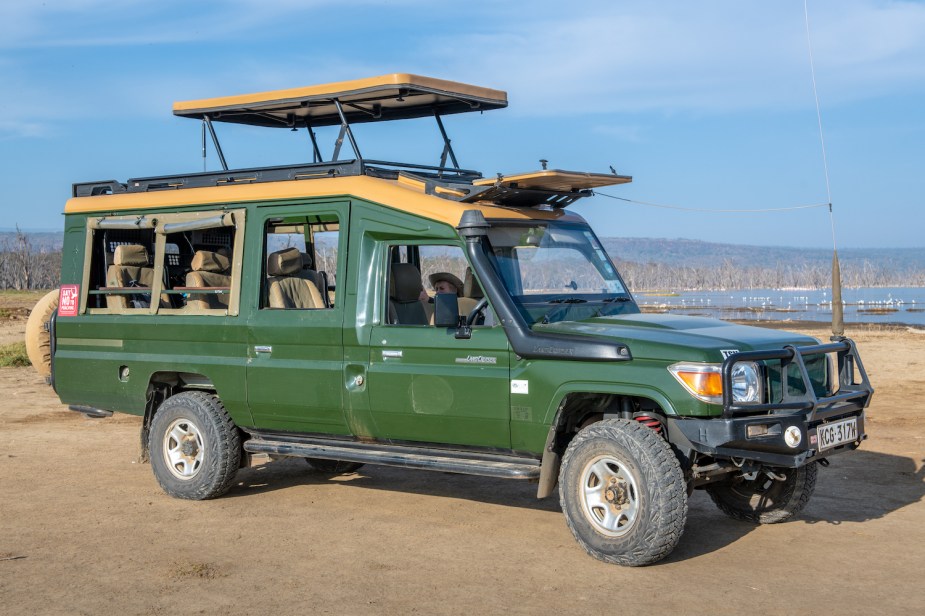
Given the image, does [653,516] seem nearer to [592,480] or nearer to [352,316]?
[592,480]

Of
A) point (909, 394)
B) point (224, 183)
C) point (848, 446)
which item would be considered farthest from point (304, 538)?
point (909, 394)


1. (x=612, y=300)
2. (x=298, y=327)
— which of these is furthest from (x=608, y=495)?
(x=298, y=327)

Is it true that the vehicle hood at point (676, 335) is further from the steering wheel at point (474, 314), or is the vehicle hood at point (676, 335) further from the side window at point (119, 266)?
the side window at point (119, 266)

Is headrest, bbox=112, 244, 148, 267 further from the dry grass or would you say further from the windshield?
the dry grass

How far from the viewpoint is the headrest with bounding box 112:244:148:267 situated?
9.27 metres

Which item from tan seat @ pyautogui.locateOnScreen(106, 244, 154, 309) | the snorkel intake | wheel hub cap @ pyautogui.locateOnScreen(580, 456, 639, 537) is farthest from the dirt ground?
tan seat @ pyautogui.locateOnScreen(106, 244, 154, 309)

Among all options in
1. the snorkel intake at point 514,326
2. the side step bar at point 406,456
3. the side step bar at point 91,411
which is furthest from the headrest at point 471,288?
the side step bar at point 91,411

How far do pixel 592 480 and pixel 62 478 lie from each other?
216 inches

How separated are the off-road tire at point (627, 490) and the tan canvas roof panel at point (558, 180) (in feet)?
6.05

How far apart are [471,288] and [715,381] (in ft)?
6.61

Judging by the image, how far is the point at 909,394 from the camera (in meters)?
15.5

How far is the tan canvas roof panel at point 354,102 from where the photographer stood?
8375 mm

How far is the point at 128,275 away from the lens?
9328 mm

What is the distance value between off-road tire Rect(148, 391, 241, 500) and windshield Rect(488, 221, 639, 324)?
2921 millimetres
